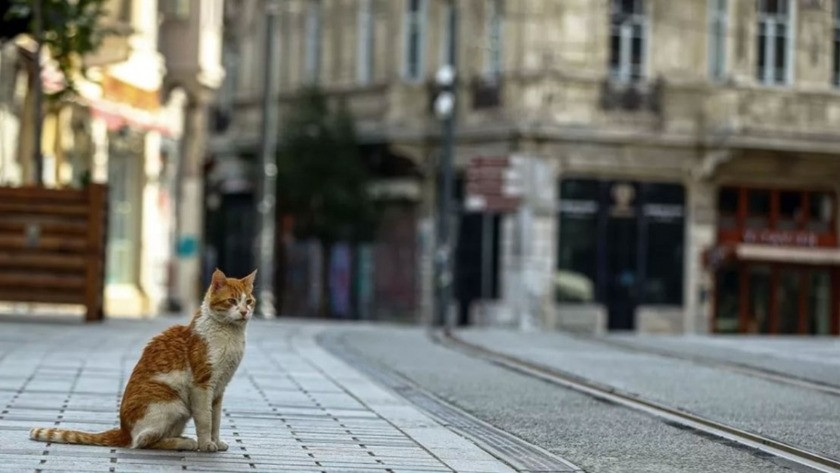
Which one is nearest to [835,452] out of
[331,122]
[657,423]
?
[657,423]

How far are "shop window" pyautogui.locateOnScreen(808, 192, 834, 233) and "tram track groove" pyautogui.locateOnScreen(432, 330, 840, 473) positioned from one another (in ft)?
81.6

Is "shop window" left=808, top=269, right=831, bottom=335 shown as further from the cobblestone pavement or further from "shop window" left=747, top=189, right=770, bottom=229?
the cobblestone pavement

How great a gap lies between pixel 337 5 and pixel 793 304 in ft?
42.5

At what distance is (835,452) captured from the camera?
12430 mm

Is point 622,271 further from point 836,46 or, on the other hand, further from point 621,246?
point 836,46

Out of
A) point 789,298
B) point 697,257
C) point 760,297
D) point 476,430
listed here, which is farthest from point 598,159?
point 476,430

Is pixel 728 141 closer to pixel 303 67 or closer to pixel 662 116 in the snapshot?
pixel 662 116

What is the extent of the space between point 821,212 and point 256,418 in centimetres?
3674

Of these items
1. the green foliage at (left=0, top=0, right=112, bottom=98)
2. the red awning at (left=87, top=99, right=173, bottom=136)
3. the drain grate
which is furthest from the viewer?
the red awning at (left=87, top=99, right=173, bottom=136)

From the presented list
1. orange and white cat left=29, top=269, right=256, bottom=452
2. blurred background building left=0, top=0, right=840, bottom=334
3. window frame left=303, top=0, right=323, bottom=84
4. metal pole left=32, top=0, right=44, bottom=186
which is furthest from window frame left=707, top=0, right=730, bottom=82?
orange and white cat left=29, top=269, right=256, bottom=452

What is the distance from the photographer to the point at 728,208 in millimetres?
47938

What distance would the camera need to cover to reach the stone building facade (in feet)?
149

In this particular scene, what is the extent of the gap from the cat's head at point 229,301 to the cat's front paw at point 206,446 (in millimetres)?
634

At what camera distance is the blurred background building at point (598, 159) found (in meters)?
45.2
